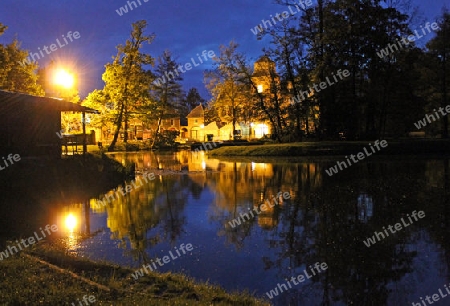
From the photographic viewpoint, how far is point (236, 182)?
20.3m

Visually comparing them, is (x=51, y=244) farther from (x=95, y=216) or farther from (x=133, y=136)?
(x=133, y=136)

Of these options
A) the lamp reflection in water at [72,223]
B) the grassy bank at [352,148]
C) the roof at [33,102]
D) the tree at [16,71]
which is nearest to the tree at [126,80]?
the tree at [16,71]

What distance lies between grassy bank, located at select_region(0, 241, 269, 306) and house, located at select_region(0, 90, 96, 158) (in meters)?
14.7

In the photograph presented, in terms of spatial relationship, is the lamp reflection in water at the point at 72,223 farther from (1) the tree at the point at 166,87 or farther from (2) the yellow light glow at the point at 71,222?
(1) the tree at the point at 166,87

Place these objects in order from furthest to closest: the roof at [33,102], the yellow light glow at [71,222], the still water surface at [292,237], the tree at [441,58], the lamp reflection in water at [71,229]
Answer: the tree at [441,58] < the roof at [33,102] < the yellow light glow at [71,222] < the lamp reflection in water at [71,229] < the still water surface at [292,237]

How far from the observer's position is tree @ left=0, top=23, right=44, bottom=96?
3675 cm

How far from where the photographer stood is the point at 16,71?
3881 cm

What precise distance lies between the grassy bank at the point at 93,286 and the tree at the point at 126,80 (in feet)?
146

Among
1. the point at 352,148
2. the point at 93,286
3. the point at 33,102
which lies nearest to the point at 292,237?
the point at 93,286

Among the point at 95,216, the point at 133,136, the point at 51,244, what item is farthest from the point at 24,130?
the point at 133,136

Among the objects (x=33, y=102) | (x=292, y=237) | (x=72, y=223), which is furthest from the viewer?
(x=33, y=102)

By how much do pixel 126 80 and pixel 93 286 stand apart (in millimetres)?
46345

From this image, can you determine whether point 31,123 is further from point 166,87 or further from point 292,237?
point 166,87

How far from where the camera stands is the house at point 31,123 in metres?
20.4
